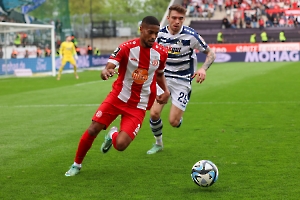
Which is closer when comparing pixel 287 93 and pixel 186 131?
pixel 186 131

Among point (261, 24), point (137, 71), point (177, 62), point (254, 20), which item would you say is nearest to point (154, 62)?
point (137, 71)

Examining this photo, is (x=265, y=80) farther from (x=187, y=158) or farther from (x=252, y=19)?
(x=252, y=19)

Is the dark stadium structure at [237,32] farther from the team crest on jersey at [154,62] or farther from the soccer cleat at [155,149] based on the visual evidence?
the team crest on jersey at [154,62]

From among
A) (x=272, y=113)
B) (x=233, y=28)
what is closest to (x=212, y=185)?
(x=272, y=113)

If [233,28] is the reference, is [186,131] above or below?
above

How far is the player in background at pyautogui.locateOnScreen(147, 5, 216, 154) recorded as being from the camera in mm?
9250

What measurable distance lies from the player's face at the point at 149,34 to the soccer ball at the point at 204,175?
159 centimetres

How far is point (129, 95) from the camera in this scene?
759 centimetres

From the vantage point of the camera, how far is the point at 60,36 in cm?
4038

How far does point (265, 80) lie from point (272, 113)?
36.5ft

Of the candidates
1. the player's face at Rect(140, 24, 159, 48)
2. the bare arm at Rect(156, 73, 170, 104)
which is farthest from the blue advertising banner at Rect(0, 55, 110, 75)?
the player's face at Rect(140, 24, 159, 48)

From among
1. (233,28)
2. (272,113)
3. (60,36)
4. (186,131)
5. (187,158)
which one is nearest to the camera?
(187,158)

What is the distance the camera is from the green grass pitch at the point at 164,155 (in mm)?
6602

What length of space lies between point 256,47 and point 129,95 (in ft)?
132
